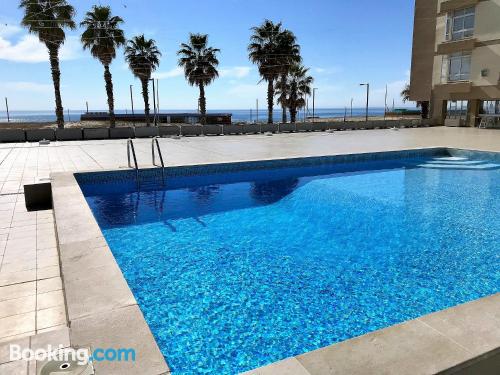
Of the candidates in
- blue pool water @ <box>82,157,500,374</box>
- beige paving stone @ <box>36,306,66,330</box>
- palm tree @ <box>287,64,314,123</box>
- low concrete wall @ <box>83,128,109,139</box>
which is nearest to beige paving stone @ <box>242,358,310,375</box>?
blue pool water @ <box>82,157,500,374</box>

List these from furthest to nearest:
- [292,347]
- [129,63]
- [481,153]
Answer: [129,63], [481,153], [292,347]

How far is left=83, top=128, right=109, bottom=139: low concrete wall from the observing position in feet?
75.9

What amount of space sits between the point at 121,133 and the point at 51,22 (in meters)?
8.72

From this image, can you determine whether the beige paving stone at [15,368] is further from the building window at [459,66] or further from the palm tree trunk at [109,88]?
the building window at [459,66]

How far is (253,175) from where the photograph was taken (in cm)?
1255

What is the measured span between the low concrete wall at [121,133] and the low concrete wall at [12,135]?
4.86 metres

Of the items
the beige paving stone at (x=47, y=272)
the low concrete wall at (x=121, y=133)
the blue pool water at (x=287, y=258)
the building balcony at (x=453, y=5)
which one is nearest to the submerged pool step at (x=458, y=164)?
the blue pool water at (x=287, y=258)

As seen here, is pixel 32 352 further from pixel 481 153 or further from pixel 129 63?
pixel 129 63

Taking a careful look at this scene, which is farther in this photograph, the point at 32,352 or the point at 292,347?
the point at 292,347

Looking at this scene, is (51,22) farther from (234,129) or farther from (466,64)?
(466,64)

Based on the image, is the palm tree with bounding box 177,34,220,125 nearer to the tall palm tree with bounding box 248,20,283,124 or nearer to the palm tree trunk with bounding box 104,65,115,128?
the tall palm tree with bounding box 248,20,283,124

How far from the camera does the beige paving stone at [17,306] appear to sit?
3.88 metres

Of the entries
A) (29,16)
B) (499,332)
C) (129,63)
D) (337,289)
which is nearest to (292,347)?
(337,289)

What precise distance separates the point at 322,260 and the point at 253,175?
265 inches
